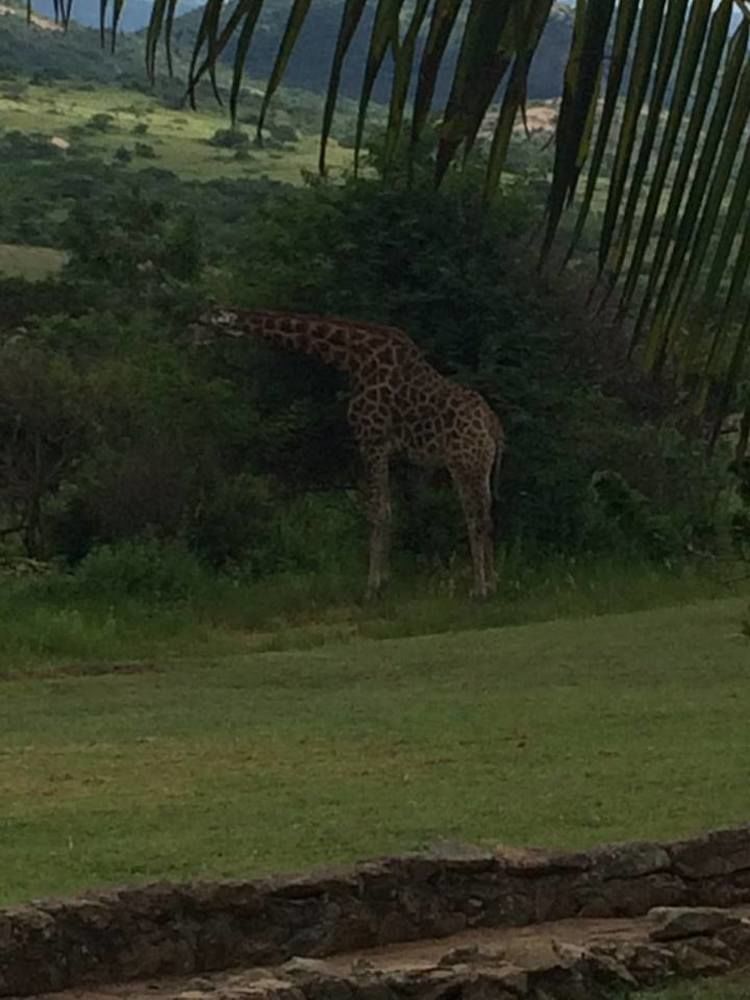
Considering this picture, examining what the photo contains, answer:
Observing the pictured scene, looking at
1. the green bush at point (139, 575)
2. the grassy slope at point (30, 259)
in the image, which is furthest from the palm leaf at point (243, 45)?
the grassy slope at point (30, 259)

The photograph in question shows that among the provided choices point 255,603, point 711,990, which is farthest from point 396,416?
point 711,990

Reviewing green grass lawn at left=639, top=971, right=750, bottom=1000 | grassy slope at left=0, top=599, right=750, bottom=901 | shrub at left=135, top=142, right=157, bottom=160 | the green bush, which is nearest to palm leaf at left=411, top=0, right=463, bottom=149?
green grass lawn at left=639, top=971, right=750, bottom=1000

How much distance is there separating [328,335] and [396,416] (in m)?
0.69

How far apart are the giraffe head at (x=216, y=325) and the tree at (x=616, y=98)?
12957 millimetres

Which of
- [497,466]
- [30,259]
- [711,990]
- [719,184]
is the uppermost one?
[719,184]

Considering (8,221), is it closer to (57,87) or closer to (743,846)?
(57,87)

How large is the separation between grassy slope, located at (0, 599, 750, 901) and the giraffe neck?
7.36 ft

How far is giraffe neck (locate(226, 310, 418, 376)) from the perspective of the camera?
13.7 metres

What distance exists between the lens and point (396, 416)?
13.8m

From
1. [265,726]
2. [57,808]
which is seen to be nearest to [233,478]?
[265,726]

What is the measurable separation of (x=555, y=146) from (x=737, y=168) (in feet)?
0.47

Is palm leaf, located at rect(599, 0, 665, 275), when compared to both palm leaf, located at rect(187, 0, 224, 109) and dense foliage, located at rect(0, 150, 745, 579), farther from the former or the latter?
dense foliage, located at rect(0, 150, 745, 579)

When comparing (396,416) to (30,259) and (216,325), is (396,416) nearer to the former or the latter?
(216,325)

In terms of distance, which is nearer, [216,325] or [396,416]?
[396,416]
